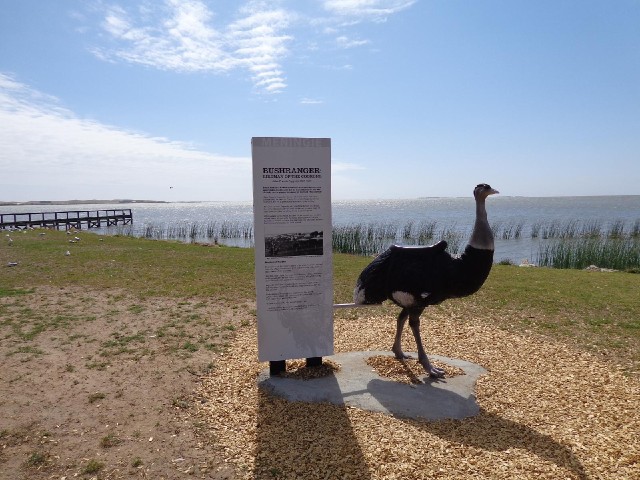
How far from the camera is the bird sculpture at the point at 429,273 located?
5.22 meters

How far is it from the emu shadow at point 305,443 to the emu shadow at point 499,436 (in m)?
0.75

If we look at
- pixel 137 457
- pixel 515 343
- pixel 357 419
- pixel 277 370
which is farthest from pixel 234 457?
pixel 515 343

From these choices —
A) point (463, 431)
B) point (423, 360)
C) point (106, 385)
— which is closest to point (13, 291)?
point (106, 385)

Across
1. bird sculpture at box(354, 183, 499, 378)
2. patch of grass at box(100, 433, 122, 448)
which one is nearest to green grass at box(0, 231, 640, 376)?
patch of grass at box(100, 433, 122, 448)

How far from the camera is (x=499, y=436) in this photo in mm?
4496

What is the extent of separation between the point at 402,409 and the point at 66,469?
323 centimetres

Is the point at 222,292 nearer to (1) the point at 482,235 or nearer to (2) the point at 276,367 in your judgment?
(2) the point at 276,367

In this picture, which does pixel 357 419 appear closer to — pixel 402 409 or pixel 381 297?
pixel 402 409

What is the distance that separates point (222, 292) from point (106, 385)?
539 centimetres

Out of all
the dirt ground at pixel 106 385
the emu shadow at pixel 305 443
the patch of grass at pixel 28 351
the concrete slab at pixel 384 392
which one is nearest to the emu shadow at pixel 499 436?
the concrete slab at pixel 384 392

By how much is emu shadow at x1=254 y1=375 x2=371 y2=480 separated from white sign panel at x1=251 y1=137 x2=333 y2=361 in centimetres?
88

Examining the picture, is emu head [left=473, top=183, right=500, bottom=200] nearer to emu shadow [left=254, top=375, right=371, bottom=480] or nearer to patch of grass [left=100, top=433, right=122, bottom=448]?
emu shadow [left=254, top=375, right=371, bottom=480]

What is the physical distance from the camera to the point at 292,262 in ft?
18.7

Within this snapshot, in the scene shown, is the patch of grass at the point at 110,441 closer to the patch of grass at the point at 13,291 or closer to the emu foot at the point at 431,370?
the emu foot at the point at 431,370
